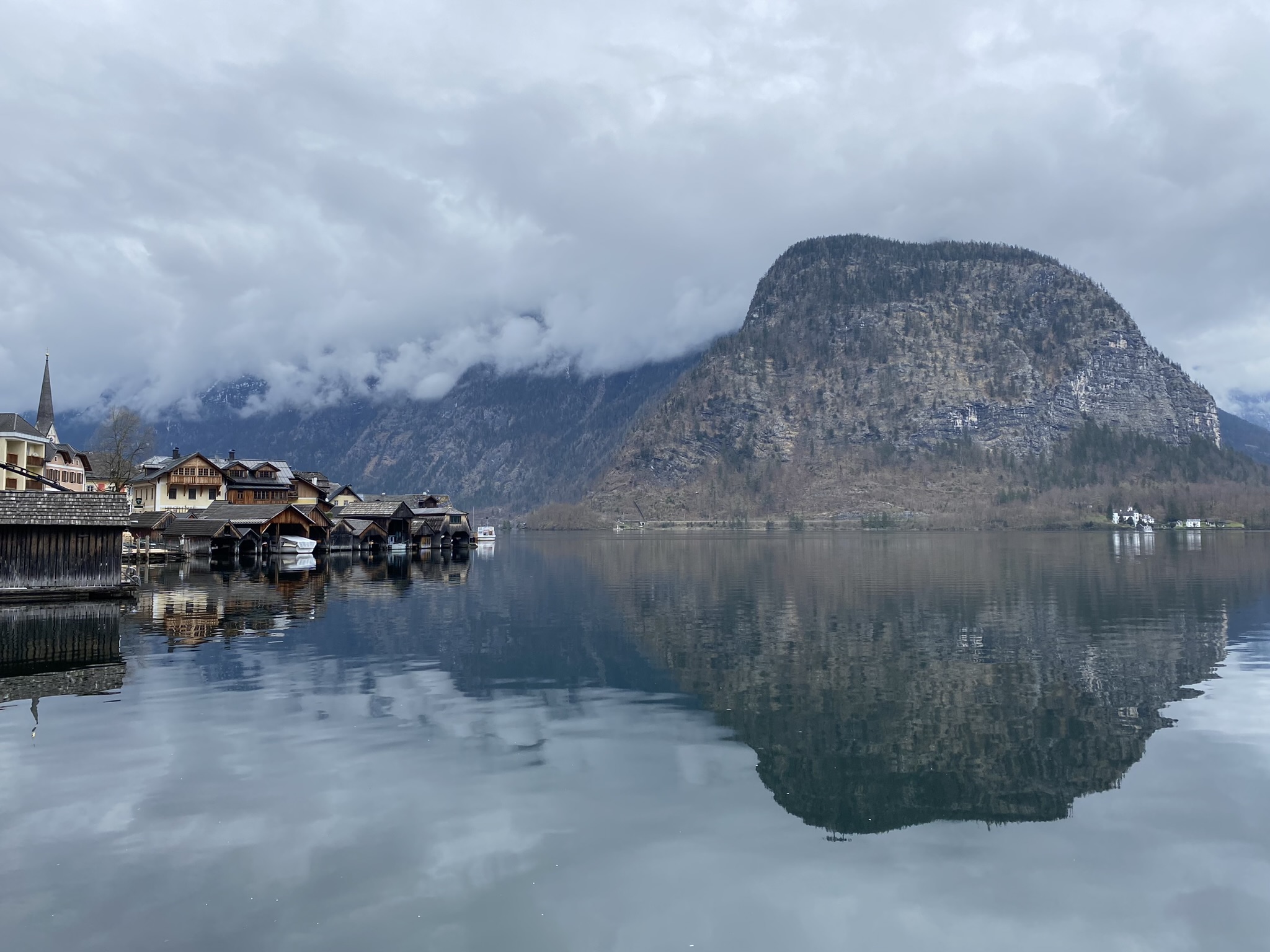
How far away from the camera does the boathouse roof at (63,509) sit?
45625 mm

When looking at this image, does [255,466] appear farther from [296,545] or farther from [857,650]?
[857,650]

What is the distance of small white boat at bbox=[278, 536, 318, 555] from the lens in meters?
101

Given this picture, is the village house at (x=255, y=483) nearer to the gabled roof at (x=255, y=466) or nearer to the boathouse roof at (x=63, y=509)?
the gabled roof at (x=255, y=466)

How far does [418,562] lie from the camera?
10294cm

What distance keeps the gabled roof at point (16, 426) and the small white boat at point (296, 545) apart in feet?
92.5

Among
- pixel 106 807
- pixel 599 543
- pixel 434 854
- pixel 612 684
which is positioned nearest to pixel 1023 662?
pixel 612 684

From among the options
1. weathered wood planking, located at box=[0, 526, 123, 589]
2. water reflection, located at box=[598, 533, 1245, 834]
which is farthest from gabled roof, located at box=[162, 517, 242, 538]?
water reflection, located at box=[598, 533, 1245, 834]

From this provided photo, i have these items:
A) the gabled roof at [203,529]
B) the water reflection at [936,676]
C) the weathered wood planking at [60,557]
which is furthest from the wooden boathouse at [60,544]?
the gabled roof at [203,529]

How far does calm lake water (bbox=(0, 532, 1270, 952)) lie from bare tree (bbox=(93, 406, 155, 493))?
8805 centimetres

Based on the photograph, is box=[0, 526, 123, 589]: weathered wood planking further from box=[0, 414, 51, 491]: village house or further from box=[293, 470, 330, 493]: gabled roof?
box=[293, 470, 330, 493]: gabled roof

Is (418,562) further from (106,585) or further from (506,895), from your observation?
(506,895)

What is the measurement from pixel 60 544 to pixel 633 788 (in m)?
42.9

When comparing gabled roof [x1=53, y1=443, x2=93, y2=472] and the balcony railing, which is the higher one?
gabled roof [x1=53, y1=443, x2=93, y2=472]

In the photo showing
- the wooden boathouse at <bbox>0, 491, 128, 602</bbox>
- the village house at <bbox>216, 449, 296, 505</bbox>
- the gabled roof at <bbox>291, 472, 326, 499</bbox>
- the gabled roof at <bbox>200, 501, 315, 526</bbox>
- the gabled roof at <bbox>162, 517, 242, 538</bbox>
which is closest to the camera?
the wooden boathouse at <bbox>0, 491, 128, 602</bbox>
